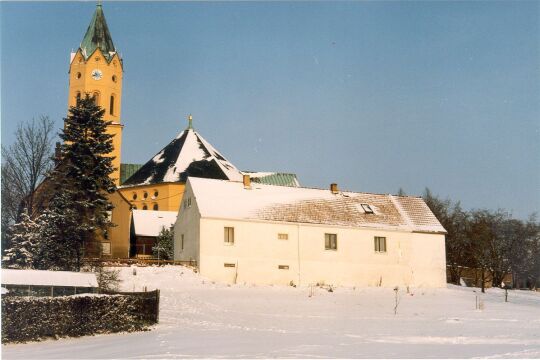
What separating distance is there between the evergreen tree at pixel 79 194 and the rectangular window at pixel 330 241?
13.0 metres

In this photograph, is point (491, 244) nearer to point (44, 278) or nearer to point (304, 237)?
point (304, 237)

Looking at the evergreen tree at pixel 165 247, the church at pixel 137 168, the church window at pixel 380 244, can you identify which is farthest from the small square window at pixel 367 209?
the church at pixel 137 168

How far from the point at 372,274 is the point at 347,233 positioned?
295cm

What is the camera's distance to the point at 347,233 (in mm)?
43844

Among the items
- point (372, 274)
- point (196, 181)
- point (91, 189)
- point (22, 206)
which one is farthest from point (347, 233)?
point (22, 206)

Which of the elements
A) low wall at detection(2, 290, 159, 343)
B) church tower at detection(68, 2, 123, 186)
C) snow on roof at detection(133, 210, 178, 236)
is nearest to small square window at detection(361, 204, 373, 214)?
snow on roof at detection(133, 210, 178, 236)

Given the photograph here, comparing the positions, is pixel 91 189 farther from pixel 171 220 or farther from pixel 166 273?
pixel 171 220

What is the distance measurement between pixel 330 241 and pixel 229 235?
21.3 ft

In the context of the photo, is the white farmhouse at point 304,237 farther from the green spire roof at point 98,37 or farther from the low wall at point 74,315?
the green spire roof at point 98,37

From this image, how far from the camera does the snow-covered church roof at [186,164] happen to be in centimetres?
6638

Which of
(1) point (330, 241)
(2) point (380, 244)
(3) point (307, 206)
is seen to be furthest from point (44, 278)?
(2) point (380, 244)

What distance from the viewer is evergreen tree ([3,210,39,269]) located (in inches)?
1471

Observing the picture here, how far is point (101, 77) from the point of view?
7369 cm

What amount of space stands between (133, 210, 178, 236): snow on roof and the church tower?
12346mm
